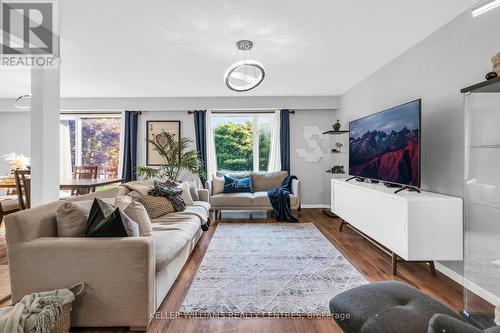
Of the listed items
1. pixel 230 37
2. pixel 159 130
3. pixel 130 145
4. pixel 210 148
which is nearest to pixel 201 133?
pixel 210 148

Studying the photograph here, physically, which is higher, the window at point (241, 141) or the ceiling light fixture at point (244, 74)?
the ceiling light fixture at point (244, 74)

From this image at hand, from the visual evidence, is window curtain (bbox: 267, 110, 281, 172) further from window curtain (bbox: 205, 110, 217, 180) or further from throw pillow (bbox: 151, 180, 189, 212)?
throw pillow (bbox: 151, 180, 189, 212)

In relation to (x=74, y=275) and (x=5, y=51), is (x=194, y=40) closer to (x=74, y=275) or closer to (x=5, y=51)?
(x=5, y=51)

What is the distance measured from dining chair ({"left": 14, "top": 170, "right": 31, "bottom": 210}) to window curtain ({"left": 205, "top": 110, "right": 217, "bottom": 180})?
319 centimetres

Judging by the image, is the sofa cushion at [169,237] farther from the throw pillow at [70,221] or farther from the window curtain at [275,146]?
the window curtain at [275,146]

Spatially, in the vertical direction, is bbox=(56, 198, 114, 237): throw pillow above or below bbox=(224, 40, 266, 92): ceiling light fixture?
below

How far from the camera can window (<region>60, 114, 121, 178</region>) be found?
242 inches

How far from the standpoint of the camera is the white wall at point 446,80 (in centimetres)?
227

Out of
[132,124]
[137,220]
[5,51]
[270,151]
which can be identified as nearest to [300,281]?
[137,220]

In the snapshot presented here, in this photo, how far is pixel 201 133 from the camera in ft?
19.5

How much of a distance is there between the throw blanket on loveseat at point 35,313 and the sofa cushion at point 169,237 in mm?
582

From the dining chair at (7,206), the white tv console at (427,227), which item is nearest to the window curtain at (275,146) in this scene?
the white tv console at (427,227)

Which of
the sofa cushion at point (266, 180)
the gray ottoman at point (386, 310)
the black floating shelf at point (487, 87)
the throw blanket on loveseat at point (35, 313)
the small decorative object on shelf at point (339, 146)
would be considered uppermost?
the black floating shelf at point (487, 87)

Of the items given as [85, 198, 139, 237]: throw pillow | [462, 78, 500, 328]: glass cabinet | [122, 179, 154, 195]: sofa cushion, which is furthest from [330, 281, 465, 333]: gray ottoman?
[122, 179, 154, 195]: sofa cushion
